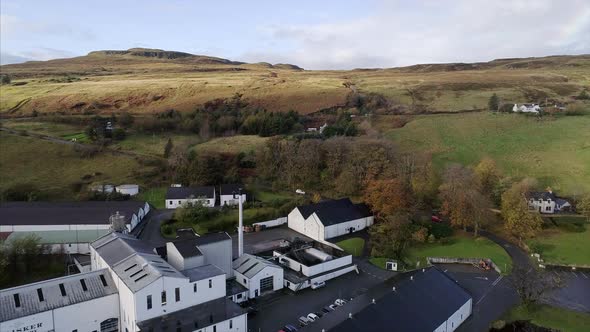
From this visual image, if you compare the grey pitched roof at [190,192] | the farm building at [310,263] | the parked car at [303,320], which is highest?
the grey pitched roof at [190,192]

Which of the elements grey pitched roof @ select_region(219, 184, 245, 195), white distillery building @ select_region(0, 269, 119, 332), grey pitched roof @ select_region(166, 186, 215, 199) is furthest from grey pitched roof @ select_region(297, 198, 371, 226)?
white distillery building @ select_region(0, 269, 119, 332)

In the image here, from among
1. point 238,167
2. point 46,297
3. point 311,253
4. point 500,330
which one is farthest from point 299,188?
point 46,297

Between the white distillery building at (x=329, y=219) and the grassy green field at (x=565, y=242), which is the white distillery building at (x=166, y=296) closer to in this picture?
the white distillery building at (x=329, y=219)

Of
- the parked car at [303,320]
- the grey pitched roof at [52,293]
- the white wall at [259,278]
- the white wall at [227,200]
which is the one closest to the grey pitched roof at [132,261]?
the grey pitched roof at [52,293]

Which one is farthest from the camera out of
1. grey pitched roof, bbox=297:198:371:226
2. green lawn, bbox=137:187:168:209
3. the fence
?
green lawn, bbox=137:187:168:209

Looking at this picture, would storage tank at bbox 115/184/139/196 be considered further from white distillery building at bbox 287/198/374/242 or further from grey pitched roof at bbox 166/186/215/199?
white distillery building at bbox 287/198/374/242

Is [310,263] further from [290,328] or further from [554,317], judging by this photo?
[554,317]

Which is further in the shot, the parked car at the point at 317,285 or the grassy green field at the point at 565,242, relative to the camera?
the grassy green field at the point at 565,242

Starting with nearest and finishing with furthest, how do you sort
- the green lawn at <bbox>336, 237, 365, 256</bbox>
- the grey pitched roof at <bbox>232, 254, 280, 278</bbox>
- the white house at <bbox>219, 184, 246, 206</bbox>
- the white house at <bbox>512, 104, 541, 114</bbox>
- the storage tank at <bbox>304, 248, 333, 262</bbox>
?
the grey pitched roof at <bbox>232, 254, 280, 278</bbox>
the storage tank at <bbox>304, 248, 333, 262</bbox>
the green lawn at <bbox>336, 237, 365, 256</bbox>
the white house at <bbox>219, 184, 246, 206</bbox>
the white house at <bbox>512, 104, 541, 114</bbox>
